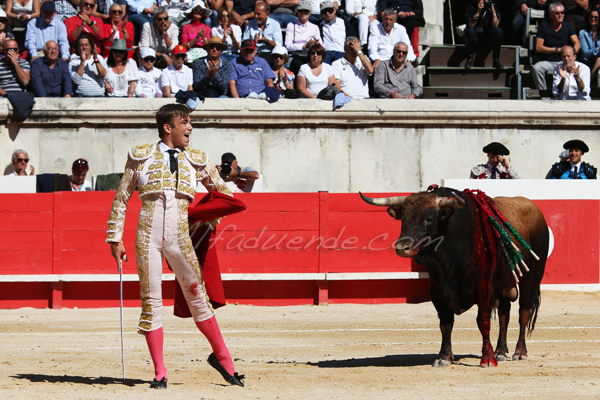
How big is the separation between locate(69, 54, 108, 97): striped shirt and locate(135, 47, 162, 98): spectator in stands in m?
0.47

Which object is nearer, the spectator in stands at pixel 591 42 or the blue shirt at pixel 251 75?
the blue shirt at pixel 251 75

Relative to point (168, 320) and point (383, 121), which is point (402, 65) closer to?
point (383, 121)

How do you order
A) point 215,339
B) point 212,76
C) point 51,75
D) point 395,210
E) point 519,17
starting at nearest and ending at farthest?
point 215,339, point 395,210, point 51,75, point 212,76, point 519,17

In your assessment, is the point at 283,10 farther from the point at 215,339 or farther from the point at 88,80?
the point at 215,339

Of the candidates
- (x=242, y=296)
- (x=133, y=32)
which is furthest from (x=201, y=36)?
(x=242, y=296)

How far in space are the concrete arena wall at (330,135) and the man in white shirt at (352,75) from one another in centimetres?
37

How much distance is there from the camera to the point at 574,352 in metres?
5.79

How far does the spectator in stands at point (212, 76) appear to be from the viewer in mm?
10164

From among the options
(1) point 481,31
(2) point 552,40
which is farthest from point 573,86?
(1) point 481,31

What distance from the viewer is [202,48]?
1088 centimetres

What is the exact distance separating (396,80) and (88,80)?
4.04 meters

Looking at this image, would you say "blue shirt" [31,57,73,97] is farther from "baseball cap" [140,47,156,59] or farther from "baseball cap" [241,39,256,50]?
"baseball cap" [241,39,256,50]

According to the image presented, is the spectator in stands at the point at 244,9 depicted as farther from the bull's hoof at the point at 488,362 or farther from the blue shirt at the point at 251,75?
the bull's hoof at the point at 488,362

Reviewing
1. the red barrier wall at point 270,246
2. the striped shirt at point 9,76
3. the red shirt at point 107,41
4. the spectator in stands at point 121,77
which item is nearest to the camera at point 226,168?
the red barrier wall at point 270,246
